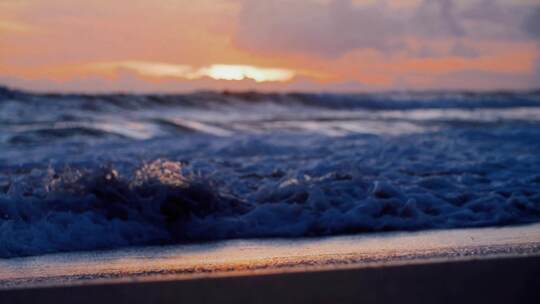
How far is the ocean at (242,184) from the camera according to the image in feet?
15.1

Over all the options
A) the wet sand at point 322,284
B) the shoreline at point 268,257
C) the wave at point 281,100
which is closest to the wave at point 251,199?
the shoreline at point 268,257

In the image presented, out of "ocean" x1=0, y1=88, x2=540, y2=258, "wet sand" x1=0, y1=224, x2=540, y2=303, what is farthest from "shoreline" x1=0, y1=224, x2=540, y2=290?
"ocean" x1=0, y1=88, x2=540, y2=258

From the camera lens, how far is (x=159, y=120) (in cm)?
1452

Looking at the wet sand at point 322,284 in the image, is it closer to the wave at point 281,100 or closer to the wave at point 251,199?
the wave at point 251,199

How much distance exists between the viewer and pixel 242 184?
20.2 feet

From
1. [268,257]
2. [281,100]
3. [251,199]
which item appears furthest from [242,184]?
[281,100]

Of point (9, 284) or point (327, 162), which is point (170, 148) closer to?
point (327, 162)

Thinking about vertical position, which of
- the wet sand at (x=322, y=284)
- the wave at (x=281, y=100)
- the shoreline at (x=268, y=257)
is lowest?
the shoreline at (x=268, y=257)

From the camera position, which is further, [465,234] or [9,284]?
[465,234]

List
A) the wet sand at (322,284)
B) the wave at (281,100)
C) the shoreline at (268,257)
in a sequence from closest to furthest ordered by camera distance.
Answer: the wet sand at (322,284), the shoreline at (268,257), the wave at (281,100)

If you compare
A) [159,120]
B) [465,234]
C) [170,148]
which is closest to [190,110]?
[159,120]

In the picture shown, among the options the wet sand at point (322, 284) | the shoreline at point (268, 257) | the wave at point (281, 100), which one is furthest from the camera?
the wave at point (281, 100)

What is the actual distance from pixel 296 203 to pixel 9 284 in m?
2.79

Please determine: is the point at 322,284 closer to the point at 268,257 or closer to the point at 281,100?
the point at 268,257
